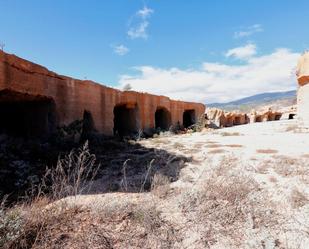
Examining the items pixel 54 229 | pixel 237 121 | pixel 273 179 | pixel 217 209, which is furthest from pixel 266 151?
pixel 237 121

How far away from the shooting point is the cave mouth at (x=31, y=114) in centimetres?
902

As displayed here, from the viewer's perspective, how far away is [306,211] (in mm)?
4227

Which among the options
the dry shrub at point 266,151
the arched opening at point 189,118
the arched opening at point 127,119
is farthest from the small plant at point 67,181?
the arched opening at point 189,118

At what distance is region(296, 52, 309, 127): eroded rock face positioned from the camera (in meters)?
9.12

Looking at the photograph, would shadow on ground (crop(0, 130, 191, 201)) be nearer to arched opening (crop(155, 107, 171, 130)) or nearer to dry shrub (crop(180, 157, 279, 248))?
dry shrub (crop(180, 157, 279, 248))

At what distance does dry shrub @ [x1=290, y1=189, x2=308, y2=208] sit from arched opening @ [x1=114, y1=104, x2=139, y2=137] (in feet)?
33.2

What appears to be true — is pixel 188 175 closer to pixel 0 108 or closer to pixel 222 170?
pixel 222 170

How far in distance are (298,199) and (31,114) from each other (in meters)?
7.86

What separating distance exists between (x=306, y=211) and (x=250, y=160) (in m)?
2.59

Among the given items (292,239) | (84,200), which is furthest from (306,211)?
(84,200)

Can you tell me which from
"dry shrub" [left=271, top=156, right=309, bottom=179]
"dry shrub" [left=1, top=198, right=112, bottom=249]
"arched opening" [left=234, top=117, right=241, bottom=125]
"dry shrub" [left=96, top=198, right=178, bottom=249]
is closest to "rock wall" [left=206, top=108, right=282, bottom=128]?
"arched opening" [left=234, top=117, right=241, bottom=125]

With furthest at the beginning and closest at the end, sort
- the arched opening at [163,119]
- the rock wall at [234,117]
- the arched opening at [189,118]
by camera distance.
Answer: the rock wall at [234,117]
the arched opening at [189,118]
the arched opening at [163,119]

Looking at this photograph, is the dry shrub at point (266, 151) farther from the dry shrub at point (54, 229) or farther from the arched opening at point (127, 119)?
the arched opening at point (127, 119)

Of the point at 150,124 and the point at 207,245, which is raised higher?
the point at 150,124
